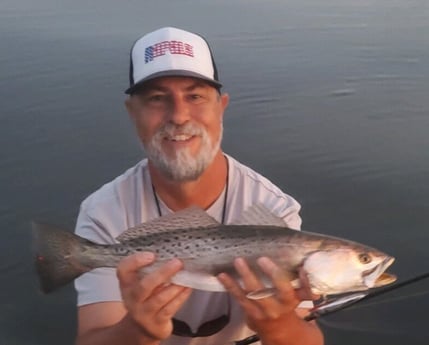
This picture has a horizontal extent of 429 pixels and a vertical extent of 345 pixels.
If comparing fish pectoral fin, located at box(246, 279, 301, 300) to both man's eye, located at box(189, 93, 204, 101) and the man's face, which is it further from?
man's eye, located at box(189, 93, 204, 101)

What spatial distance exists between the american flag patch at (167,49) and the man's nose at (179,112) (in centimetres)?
29

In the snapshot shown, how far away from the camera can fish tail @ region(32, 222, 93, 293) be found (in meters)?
3.25

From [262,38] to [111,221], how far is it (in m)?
9.31

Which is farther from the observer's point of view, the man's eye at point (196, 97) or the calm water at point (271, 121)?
the calm water at point (271, 121)

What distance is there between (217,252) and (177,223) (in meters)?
0.26

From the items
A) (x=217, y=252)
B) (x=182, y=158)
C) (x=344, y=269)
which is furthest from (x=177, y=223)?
(x=344, y=269)

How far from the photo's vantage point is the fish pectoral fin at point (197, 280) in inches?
123

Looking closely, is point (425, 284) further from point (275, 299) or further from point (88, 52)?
point (88, 52)

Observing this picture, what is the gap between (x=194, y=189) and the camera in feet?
12.5

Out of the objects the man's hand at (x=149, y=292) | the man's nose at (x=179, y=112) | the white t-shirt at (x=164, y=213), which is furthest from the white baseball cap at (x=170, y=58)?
the man's hand at (x=149, y=292)

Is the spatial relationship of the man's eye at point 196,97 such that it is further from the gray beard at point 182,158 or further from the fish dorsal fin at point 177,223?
the fish dorsal fin at point 177,223

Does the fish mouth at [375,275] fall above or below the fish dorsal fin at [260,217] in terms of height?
below

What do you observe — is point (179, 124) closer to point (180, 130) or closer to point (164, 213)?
point (180, 130)

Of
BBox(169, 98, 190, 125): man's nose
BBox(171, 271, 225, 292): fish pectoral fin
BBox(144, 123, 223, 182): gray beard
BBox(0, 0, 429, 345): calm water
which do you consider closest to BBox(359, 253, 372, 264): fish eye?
BBox(171, 271, 225, 292): fish pectoral fin
